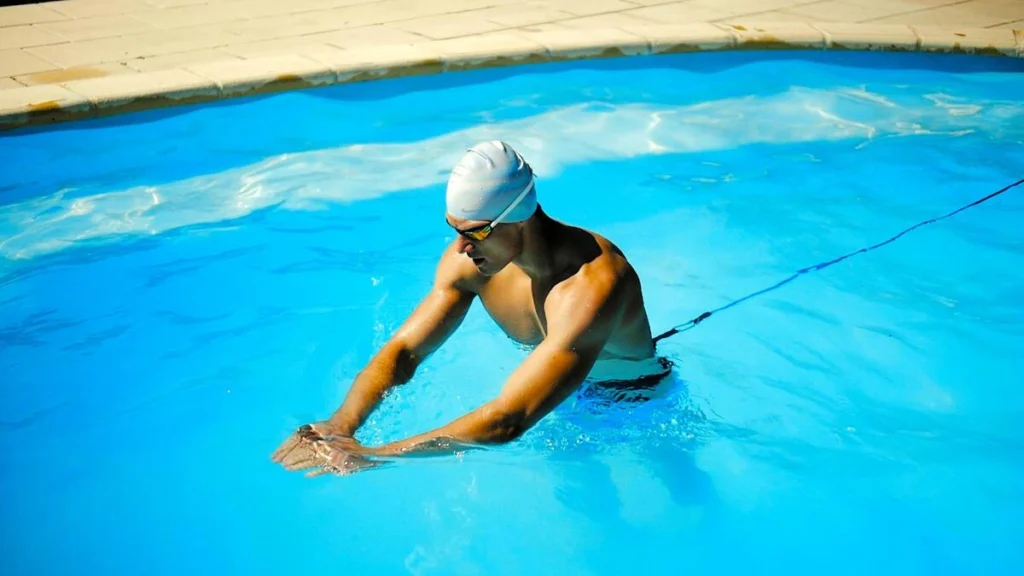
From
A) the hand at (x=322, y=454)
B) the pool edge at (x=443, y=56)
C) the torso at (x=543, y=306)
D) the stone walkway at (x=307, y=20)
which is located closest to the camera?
the hand at (x=322, y=454)

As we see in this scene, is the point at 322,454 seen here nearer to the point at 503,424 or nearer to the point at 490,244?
the point at 503,424

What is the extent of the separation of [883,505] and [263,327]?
307 centimetres

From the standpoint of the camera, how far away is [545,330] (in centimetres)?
350

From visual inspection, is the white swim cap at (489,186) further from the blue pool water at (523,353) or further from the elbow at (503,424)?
the blue pool water at (523,353)

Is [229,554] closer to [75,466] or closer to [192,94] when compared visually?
[75,466]

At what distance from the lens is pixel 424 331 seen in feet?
11.8

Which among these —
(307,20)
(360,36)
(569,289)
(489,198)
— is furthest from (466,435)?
(307,20)

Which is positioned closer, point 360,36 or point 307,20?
point 360,36

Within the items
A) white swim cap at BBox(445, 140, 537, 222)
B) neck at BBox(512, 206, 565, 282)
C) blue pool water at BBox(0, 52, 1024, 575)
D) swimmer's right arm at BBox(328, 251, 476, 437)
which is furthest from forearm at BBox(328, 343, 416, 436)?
white swim cap at BBox(445, 140, 537, 222)

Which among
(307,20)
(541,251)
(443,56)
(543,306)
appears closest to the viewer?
(541,251)

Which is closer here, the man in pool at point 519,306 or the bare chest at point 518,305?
the man in pool at point 519,306

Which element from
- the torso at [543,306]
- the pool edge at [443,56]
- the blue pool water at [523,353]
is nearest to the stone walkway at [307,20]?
the pool edge at [443,56]

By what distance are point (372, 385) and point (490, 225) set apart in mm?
775

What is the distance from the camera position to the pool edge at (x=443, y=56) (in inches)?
247
